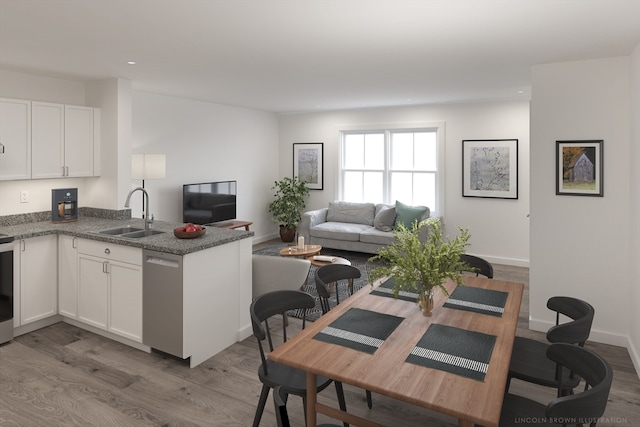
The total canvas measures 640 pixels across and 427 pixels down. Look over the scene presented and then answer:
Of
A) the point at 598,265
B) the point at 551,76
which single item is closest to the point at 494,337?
the point at 598,265

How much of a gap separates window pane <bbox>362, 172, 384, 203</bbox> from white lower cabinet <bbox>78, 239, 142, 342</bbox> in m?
4.98

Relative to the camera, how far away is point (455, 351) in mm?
1873

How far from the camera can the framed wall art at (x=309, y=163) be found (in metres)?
8.13

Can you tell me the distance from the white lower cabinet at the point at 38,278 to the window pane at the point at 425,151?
5.40 m

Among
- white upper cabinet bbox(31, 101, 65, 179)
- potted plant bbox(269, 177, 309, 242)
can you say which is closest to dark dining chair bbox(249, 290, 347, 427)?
white upper cabinet bbox(31, 101, 65, 179)

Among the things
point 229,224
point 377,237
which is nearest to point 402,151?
point 377,237

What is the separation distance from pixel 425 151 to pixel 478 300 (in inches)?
196

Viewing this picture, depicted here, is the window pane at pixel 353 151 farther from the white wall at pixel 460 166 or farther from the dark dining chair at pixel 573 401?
the dark dining chair at pixel 573 401

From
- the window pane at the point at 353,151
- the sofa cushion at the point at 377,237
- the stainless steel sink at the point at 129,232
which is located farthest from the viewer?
the window pane at the point at 353,151

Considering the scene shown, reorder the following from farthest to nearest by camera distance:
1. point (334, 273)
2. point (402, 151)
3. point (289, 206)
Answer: point (289, 206), point (402, 151), point (334, 273)

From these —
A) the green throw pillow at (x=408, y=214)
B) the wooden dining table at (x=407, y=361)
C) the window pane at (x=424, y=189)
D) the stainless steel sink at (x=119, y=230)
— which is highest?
the window pane at (x=424, y=189)

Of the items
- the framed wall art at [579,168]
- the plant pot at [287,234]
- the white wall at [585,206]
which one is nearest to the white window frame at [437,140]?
the plant pot at [287,234]

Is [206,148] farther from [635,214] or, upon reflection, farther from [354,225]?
[635,214]

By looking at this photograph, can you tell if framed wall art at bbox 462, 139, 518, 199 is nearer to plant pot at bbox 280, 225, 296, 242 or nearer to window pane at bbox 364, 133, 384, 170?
window pane at bbox 364, 133, 384, 170
